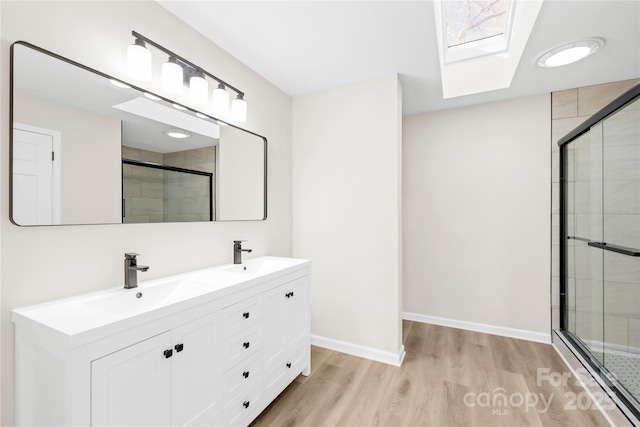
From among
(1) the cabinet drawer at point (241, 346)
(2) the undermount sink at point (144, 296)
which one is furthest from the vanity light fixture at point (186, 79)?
(1) the cabinet drawer at point (241, 346)

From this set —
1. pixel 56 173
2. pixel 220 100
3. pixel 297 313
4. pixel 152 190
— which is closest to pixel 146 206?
pixel 152 190

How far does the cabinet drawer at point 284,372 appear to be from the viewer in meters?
1.74

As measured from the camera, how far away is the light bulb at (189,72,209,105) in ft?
5.58

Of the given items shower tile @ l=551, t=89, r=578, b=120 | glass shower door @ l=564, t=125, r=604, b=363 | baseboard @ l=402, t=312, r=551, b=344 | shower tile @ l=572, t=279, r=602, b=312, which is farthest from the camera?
baseboard @ l=402, t=312, r=551, b=344

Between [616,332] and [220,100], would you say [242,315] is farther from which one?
[616,332]

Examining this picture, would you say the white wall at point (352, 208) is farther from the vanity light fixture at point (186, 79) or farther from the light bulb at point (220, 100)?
the light bulb at point (220, 100)

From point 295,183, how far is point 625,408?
2706 mm

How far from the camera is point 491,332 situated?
2.92 metres

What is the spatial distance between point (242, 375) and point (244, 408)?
0.20m

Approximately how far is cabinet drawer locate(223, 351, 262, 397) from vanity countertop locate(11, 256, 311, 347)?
0.41 meters

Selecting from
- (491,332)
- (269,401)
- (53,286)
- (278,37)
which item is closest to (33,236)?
(53,286)

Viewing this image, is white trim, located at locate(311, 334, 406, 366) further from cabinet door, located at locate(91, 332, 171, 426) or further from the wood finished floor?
cabinet door, located at locate(91, 332, 171, 426)

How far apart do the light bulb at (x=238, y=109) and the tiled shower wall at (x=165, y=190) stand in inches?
12.5

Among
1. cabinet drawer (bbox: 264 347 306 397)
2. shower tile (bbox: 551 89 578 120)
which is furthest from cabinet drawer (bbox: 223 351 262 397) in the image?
shower tile (bbox: 551 89 578 120)
